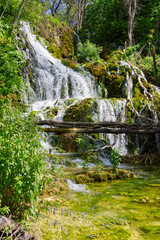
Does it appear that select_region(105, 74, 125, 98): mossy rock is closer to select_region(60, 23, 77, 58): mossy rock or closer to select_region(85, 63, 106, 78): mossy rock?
select_region(85, 63, 106, 78): mossy rock

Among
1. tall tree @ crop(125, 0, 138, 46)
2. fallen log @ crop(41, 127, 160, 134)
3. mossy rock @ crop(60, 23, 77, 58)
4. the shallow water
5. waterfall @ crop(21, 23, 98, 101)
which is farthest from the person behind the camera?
mossy rock @ crop(60, 23, 77, 58)

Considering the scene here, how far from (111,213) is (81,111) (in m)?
6.92

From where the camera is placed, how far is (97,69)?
48.5 feet

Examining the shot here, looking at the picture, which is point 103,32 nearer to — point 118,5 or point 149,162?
point 118,5

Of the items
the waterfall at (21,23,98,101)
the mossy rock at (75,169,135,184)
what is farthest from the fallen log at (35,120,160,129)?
the waterfall at (21,23,98,101)

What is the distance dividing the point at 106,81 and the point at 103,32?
34.9 ft

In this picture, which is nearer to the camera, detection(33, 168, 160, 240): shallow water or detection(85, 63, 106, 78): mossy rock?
detection(33, 168, 160, 240): shallow water

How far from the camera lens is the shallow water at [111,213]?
106 inches

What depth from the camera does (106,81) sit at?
1440 cm

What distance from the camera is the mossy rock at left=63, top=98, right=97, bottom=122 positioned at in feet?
32.7

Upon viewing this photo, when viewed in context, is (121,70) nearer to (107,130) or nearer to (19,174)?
(107,130)

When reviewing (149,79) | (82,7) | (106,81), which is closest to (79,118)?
(106,81)

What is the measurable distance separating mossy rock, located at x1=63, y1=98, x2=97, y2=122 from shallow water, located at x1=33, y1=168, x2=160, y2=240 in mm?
4627

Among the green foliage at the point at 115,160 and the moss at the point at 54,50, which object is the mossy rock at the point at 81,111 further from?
the moss at the point at 54,50
